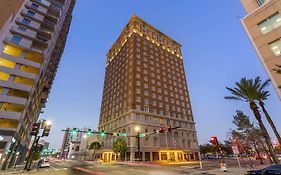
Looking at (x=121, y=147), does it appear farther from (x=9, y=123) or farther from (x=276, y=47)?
(x=276, y=47)

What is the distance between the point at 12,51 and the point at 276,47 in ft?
153

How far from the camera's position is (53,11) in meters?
46.9

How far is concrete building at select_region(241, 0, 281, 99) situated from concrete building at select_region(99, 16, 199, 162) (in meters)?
41.9

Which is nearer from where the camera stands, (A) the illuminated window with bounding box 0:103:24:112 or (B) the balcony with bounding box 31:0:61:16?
(A) the illuminated window with bounding box 0:103:24:112

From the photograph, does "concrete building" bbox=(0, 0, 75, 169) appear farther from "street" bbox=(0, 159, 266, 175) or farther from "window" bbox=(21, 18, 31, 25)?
"street" bbox=(0, 159, 266, 175)

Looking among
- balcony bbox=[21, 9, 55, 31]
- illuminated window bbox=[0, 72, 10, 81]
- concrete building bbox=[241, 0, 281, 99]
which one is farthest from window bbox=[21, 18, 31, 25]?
concrete building bbox=[241, 0, 281, 99]

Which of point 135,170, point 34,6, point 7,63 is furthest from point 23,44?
point 135,170

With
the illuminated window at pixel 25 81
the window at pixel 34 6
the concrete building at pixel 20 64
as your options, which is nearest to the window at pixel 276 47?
the concrete building at pixel 20 64

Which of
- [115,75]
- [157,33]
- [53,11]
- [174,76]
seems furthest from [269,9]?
[157,33]

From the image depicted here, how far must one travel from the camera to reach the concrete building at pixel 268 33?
1947 cm

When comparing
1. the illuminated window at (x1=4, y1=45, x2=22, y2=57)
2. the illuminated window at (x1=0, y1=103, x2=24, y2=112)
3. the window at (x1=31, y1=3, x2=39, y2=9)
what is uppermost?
the window at (x1=31, y1=3, x2=39, y2=9)

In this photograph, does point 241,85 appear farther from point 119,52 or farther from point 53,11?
point 119,52

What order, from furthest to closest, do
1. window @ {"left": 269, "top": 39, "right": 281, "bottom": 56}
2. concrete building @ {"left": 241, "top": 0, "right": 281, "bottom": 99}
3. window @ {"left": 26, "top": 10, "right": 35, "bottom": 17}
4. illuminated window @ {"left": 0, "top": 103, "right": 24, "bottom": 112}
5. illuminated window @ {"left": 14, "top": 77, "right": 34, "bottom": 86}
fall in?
window @ {"left": 26, "top": 10, "right": 35, "bottom": 17} < illuminated window @ {"left": 14, "top": 77, "right": 34, "bottom": 86} < illuminated window @ {"left": 0, "top": 103, "right": 24, "bottom": 112} < concrete building @ {"left": 241, "top": 0, "right": 281, "bottom": 99} < window @ {"left": 269, "top": 39, "right": 281, "bottom": 56}

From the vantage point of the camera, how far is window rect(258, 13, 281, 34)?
1980 cm
